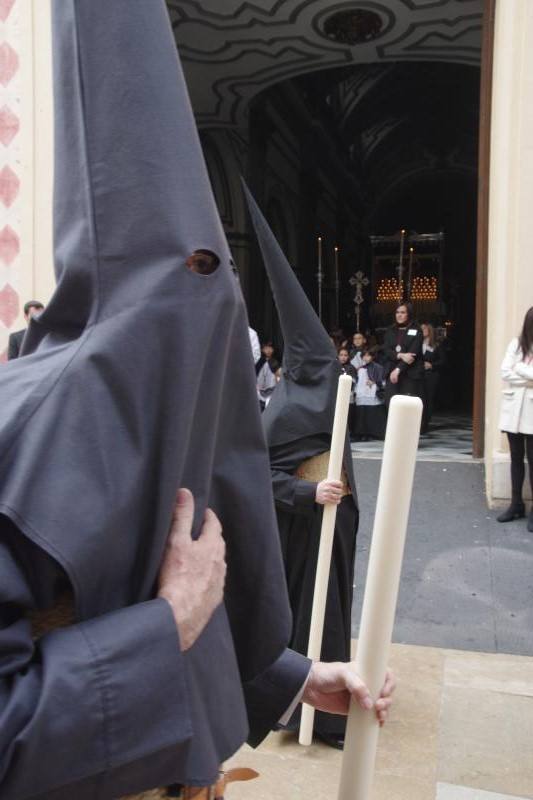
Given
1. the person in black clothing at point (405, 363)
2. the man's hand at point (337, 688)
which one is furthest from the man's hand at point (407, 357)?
the man's hand at point (337, 688)

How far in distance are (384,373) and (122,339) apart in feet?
31.6

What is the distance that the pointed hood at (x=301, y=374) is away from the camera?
11.2 ft

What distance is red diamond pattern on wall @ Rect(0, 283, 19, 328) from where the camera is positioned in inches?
301

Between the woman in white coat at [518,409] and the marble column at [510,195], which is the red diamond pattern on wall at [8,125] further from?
the woman in white coat at [518,409]

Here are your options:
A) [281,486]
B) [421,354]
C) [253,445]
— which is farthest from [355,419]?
[253,445]

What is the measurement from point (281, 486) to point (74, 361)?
2453 mm

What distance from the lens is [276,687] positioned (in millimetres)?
1387

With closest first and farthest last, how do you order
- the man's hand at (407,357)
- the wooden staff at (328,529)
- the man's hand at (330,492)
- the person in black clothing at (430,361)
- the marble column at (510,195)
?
the wooden staff at (328,529)
the man's hand at (330,492)
the marble column at (510,195)
the man's hand at (407,357)
the person in black clothing at (430,361)

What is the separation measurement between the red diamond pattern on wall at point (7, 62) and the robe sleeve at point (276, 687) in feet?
24.8

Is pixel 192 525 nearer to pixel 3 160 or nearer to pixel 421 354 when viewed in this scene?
pixel 3 160

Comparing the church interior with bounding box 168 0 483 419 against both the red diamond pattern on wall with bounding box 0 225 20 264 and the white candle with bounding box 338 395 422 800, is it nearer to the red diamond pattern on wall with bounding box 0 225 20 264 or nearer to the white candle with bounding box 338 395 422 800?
the red diamond pattern on wall with bounding box 0 225 20 264

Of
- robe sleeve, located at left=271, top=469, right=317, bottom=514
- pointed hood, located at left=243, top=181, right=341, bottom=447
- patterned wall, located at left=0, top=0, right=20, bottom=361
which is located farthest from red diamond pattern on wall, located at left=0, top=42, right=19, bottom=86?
robe sleeve, located at left=271, top=469, right=317, bottom=514

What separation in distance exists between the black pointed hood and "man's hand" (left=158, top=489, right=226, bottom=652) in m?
0.03

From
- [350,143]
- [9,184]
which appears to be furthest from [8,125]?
[350,143]
